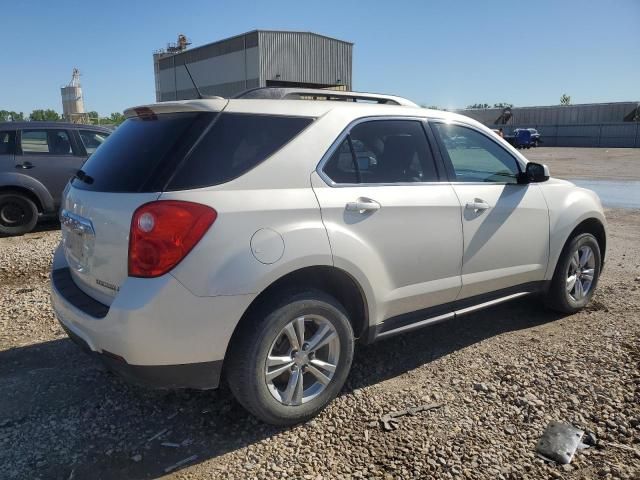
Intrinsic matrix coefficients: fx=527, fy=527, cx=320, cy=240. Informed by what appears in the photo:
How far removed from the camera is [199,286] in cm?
250

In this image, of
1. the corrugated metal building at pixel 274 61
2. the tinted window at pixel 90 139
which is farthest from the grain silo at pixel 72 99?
the tinted window at pixel 90 139

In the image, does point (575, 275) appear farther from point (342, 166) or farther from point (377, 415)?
point (342, 166)

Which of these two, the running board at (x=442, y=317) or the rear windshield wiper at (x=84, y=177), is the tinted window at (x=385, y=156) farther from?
the rear windshield wiper at (x=84, y=177)

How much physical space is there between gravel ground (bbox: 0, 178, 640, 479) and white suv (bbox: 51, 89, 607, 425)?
299 mm

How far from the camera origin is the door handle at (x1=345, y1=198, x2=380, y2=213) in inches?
119

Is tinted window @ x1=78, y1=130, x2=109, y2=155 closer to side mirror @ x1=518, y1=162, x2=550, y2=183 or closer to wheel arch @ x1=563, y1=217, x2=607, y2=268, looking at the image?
side mirror @ x1=518, y1=162, x2=550, y2=183

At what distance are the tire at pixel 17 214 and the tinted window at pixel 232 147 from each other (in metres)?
6.73

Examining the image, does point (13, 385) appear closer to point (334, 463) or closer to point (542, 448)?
point (334, 463)

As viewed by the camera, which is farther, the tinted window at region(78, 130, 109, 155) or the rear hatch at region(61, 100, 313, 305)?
the tinted window at region(78, 130, 109, 155)

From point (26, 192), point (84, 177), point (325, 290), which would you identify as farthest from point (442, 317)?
point (26, 192)

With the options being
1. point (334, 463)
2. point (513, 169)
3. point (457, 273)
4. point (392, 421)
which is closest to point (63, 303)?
point (334, 463)

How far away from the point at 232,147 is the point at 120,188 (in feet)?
2.02

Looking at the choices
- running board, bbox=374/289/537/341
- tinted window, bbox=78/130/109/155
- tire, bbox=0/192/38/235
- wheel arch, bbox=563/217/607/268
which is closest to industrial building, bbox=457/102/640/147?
tinted window, bbox=78/130/109/155

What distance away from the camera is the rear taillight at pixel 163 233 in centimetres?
248
